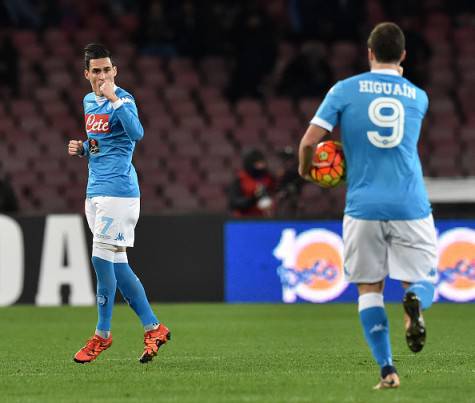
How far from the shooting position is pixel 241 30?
1884cm

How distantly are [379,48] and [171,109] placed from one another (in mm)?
12540

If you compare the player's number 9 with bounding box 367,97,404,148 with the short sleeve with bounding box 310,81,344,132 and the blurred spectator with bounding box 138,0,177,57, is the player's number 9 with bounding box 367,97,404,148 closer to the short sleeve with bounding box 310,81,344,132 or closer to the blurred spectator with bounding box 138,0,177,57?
the short sleeve with bounding box 310,81,344,132

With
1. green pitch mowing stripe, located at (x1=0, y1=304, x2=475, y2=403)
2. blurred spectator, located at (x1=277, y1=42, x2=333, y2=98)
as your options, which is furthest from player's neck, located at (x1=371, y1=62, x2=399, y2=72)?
blurred spectator, located at (x1=277, y1=42, x2=333, y2=98)

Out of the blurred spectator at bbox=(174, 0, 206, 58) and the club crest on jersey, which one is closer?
the club crest on jersey

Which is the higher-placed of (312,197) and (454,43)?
(454,43)

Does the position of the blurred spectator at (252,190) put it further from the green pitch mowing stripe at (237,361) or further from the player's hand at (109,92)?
the player's hand at (109,92)

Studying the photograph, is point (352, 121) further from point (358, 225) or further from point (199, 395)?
point (199, 395)

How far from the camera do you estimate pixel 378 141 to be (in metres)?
6.42

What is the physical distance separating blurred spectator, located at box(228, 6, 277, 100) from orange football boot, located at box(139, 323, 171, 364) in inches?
420

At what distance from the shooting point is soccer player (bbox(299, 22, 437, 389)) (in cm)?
640

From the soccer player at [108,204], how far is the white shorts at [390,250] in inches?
84.1

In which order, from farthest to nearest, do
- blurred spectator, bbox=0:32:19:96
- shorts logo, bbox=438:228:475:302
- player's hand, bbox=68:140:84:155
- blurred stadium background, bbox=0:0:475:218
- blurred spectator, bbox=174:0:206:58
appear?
blurred spectator, bbox=174:0:206:58 → blurred spectator, bbox=0:32:19:96 → blurred stadium background, bbox=0:0:475:218 → shorts logo, bbox=438:228:475:302 → player's hand, bbox=68:140:84:155

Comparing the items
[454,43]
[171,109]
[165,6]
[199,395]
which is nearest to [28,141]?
[171,109]

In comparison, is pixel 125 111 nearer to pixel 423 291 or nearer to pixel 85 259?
pixel 423 291
